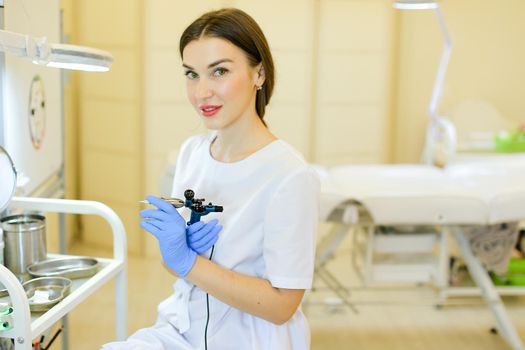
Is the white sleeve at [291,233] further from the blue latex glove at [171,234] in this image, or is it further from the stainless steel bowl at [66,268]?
the stainless steel bowl at [66,268]

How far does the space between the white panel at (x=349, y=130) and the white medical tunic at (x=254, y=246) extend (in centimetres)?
267

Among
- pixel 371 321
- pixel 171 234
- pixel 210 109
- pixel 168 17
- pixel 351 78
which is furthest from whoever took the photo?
pixel 351 78

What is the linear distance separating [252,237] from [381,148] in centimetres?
294

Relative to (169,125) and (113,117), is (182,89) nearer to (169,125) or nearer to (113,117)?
(169,125)

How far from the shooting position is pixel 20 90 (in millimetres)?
1942

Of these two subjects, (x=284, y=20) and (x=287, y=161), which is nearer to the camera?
(x=287, y=161)

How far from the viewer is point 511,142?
403cm

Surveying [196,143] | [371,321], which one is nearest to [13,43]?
[196,143]

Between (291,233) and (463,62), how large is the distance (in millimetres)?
3703

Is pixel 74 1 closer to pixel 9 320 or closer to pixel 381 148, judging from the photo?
pixel 381 148

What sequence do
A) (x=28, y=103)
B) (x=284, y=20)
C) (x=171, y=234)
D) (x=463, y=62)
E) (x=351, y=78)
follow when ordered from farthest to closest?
(x=463, y=62) → (x=351, y=78) → (x=284, y=20) → (x=28, y=103) → (x=171, y=234)

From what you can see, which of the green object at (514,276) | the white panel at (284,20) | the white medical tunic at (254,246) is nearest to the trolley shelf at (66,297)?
the white medical tunic at (254,246)

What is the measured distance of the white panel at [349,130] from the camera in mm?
4148

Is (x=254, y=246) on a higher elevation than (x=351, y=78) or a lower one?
lower
